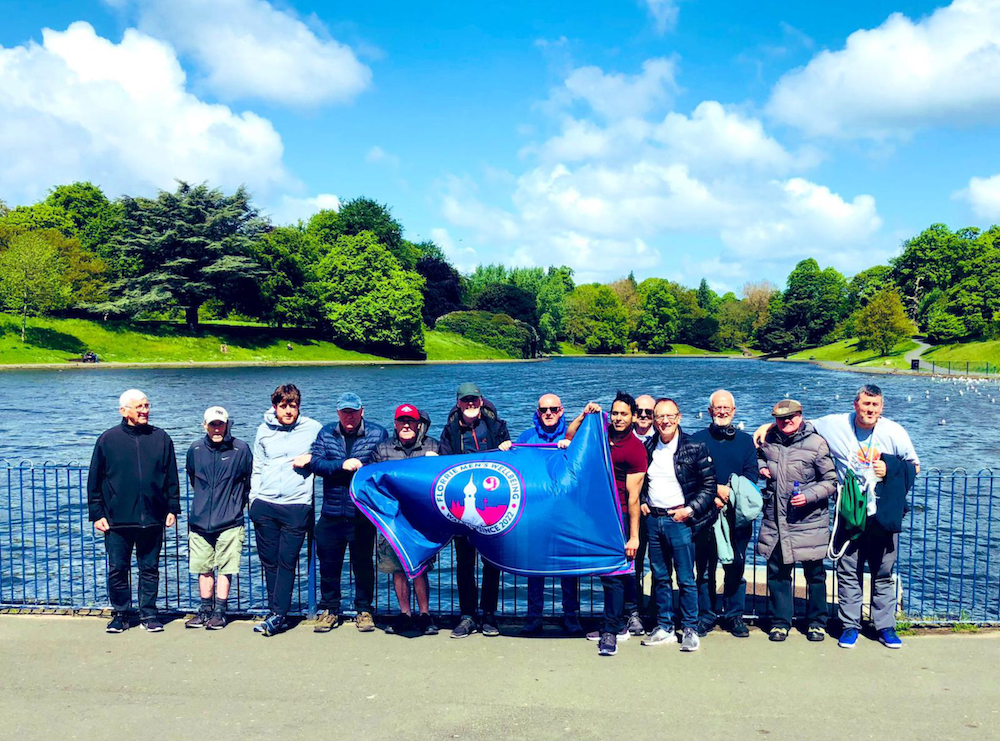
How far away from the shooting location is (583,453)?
23.9 feet

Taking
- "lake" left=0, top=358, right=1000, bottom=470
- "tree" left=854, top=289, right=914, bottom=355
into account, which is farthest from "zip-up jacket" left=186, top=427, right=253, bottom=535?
"tree" left=854, top=289, right=914, bottom=355

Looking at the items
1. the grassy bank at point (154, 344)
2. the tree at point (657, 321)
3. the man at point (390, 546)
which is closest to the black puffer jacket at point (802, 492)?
the man at point (390, 546)

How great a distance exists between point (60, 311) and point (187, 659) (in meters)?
77.3

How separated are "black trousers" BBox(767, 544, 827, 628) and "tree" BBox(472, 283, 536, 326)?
114537 mm

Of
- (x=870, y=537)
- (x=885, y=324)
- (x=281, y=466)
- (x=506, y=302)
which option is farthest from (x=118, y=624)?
(x=506, y=302)

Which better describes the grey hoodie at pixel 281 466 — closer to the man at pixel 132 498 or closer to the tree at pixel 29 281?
the man at pixel 132 498

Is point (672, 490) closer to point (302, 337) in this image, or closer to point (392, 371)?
point (392, 371)

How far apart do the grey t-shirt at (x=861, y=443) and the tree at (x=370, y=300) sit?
84746 mm

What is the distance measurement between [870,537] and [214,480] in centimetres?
659

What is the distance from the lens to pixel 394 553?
7645 millimetres

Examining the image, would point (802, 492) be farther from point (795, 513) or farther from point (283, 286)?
point (283, 286)

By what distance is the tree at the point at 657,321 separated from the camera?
15875 cm

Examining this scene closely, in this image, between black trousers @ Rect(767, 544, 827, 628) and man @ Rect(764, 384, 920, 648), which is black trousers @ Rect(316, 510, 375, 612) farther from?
man @ Rect(764, 384, 920, 648)

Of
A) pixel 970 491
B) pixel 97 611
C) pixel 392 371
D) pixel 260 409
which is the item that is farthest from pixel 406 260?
pixel 97 611
